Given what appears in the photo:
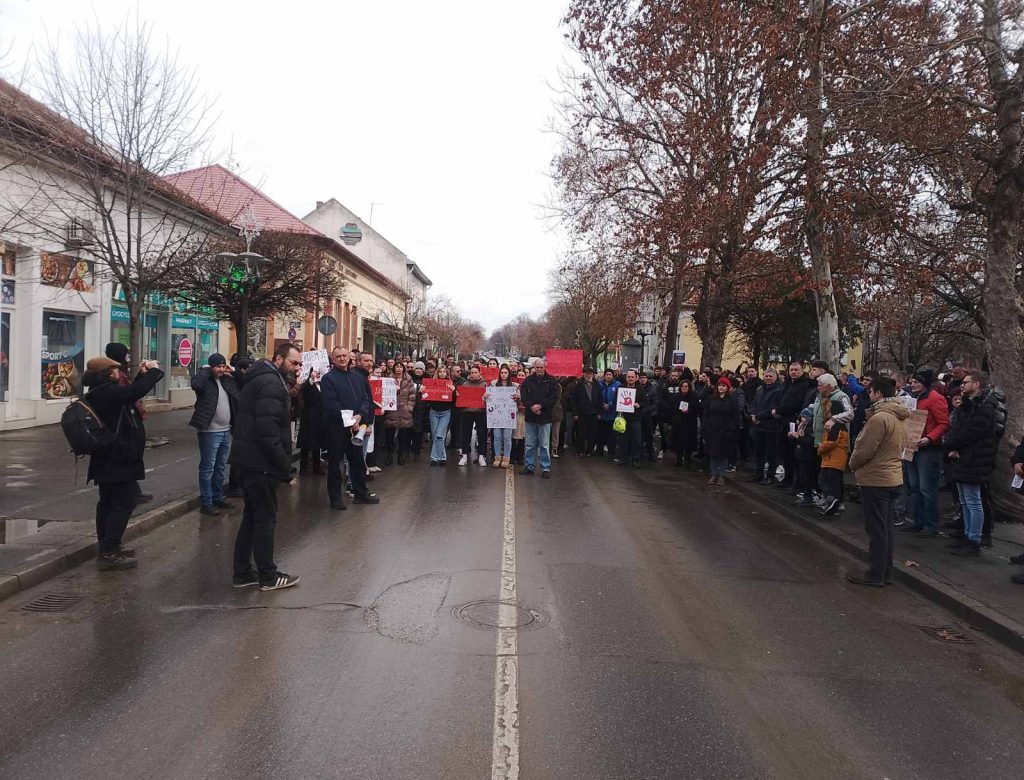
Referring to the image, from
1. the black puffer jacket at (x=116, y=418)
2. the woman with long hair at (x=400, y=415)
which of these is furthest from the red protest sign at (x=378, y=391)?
the black puffer jacket at (x=116, y=418)

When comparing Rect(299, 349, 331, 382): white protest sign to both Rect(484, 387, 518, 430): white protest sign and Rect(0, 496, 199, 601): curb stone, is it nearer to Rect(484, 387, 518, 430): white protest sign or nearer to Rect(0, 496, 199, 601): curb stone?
Rect(484, 387, 518, 430): white protest sign

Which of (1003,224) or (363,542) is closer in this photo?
(363,542)

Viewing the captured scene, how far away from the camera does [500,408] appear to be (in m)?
14.0

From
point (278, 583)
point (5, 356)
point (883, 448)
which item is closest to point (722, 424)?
point (883, 448)

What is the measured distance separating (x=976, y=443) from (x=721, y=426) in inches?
211

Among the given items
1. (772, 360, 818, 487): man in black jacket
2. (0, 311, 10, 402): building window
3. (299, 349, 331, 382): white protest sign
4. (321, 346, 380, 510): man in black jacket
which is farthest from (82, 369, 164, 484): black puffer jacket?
(0, 311, 10, 402): building window

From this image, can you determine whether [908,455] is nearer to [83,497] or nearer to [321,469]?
[321,469]

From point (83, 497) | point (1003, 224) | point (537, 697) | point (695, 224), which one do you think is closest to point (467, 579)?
point (537, 697)

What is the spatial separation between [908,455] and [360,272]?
4191 cm

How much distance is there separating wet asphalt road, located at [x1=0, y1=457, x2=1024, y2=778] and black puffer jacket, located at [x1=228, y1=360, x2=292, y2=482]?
1.02 metres

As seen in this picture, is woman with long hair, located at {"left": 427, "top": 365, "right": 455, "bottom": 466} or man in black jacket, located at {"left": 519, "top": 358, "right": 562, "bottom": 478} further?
woman with long hair, located at {"left": 427, "top": 365, "right": 455, "bottom": 466}

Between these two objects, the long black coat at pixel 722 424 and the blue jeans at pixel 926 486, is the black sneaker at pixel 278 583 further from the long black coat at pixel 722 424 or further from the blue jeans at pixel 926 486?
the long black coat at pixel 722 424

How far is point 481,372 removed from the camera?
48.6 ft

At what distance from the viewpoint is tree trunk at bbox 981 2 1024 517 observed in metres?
9.20
